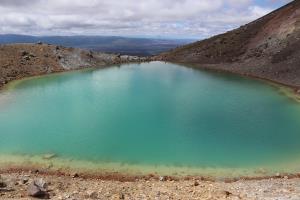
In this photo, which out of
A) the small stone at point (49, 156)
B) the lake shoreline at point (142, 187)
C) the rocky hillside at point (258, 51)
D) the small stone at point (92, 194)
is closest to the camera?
the small stone at point (92, 194)

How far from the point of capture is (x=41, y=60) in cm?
8794

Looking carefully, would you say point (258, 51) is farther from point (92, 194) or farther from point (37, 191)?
point (37, 191)

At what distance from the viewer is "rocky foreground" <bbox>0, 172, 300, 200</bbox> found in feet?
74.9

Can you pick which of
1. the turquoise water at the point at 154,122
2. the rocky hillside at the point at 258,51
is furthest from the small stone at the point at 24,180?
the rocky hillside at the point at 258,51

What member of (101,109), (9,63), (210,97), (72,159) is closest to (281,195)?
(72,159)

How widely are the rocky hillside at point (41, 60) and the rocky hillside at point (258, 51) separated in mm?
24787

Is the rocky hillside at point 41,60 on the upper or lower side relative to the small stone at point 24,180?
upper

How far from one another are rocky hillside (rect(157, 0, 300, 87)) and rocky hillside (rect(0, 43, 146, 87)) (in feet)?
81.3

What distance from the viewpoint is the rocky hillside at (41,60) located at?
79.2 metres

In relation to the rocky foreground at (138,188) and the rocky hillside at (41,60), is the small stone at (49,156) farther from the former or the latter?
the rocky hillside at (41,60)

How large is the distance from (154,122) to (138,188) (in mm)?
17758

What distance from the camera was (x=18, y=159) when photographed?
103 feet

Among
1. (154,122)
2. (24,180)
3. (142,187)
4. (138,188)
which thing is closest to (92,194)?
(138,188)

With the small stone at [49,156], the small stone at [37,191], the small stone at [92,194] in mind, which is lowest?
the small stone at [49,156]
